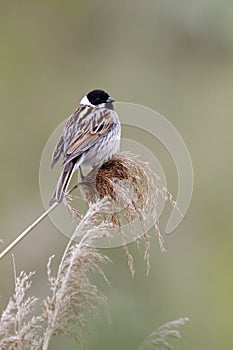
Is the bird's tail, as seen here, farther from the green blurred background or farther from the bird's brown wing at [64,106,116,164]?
the green blurred background

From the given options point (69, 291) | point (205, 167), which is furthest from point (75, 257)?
point (205, 167)

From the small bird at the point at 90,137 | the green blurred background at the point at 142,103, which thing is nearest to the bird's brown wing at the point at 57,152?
the small bird at the point at 90,137

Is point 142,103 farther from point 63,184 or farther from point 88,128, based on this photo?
point 63,184

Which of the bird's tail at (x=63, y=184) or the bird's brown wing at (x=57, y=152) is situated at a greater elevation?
the bird's brown wing at (x=57, y=152)

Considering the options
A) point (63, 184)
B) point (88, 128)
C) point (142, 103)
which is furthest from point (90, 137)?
point (142, 103)

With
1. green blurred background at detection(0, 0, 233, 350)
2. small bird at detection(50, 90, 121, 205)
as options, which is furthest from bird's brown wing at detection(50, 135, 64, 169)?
→ green blurred background at detection(0, 0, 233, 350)

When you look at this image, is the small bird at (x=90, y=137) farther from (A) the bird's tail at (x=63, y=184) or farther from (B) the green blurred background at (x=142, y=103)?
(B) the green blurred background at (x=142, y=103)
